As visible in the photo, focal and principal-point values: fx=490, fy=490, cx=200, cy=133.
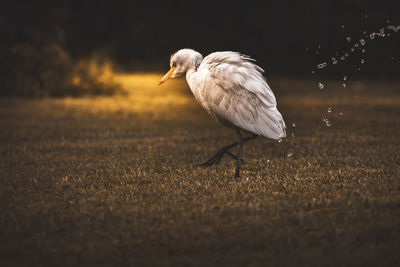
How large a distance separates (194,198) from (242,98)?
1.25 meters

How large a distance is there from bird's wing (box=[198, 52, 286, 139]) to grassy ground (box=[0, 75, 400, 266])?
556mm

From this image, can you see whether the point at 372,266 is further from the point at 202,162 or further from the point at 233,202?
the point at 202,162

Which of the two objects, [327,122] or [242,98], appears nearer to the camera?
[242,98]

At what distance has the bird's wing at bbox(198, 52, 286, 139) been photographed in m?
4.98

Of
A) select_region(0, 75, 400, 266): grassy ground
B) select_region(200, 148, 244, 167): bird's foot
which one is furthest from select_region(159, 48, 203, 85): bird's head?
select_region(0, 75, 400, 266): grassy ground

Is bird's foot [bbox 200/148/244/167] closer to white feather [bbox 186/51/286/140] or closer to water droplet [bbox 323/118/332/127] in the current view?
white feather [bbox 186/51/286/140]

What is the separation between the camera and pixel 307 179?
494 centimetres

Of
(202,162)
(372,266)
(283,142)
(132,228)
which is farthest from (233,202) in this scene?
(283,142)

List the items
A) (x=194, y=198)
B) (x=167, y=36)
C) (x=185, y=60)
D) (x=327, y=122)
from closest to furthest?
(x=194, y=198), (x=185, y=60), (x=327, y=122), (x=167, y=36)

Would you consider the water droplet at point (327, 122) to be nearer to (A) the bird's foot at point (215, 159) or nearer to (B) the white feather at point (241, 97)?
(A) the bird's foot at point (215, 159)

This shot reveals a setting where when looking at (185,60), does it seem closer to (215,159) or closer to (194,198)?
(215,159)

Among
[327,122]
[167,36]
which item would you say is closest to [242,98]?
[327,122]

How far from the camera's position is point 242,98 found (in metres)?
5.00

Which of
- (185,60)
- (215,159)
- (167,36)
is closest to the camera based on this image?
(185,60)
